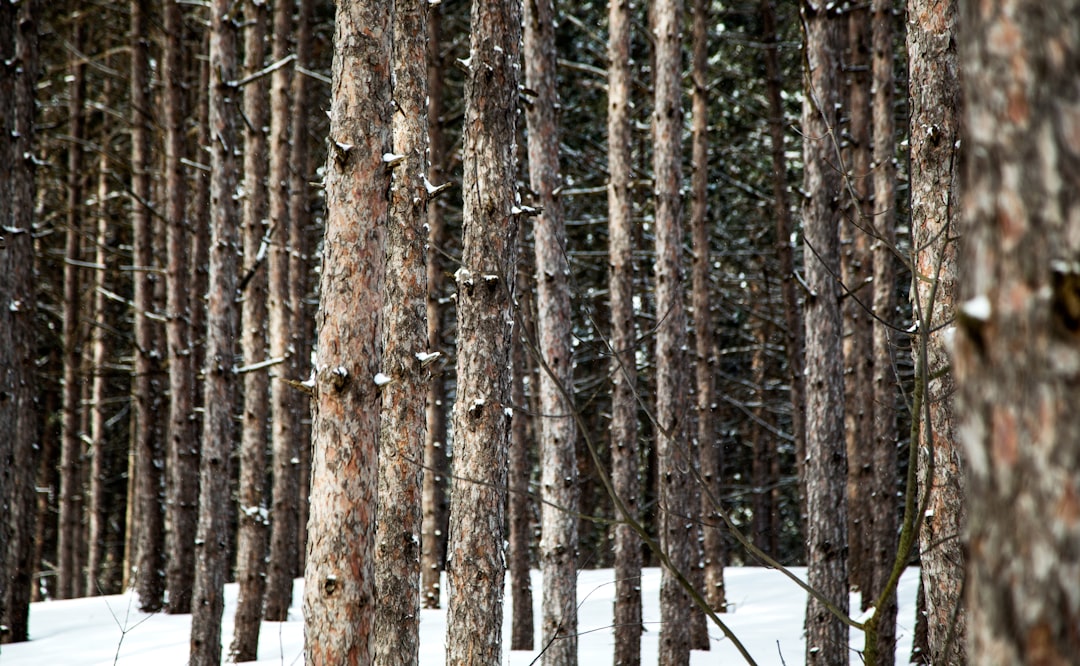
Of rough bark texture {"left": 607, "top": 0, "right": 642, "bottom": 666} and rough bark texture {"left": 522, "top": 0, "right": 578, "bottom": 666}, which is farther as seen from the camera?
rough bark texture {"left": 607, "top": 0, "right": 642, "bottom": 666}

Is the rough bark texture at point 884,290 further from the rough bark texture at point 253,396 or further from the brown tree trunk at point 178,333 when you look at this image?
the brown tree trunk at point 178,333

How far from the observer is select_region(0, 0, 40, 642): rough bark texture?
26.4 feet

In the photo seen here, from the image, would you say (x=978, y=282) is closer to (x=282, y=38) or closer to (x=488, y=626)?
(x=488, y=626)

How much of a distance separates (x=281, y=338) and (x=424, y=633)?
3774 millimetres

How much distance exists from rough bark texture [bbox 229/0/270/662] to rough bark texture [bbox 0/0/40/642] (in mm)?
2198

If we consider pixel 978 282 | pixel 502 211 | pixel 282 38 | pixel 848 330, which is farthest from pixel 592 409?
pixel 978 282

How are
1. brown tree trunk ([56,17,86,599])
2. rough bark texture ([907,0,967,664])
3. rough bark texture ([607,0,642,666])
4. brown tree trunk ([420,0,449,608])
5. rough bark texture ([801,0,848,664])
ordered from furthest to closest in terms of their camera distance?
brown tree trunk ([56,17,86,599])
brown tree trunk ([420,0,449,608])
rough bark texture ([607,0,642,666])
rough bark texture ([801,0,848,664])
rough bark texture ([907,0,967,664])

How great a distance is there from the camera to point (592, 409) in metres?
20.2

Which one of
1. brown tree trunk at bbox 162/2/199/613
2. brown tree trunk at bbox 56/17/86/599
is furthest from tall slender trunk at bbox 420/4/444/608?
brown tree trunk at bbox 56/17/86/599

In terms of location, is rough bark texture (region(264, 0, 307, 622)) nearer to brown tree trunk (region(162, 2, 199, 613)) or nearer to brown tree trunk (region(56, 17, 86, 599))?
brown tree trunk (region(162, 2, 199, 613))

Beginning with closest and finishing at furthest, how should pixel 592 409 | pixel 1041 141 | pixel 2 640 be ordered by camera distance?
1. pixel 1041 141
2. pixel 2 640
3. pixel 592 409

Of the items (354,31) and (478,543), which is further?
(478,543)

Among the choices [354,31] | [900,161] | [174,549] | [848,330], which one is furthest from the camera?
[900,161]

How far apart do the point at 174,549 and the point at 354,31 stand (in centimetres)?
912
